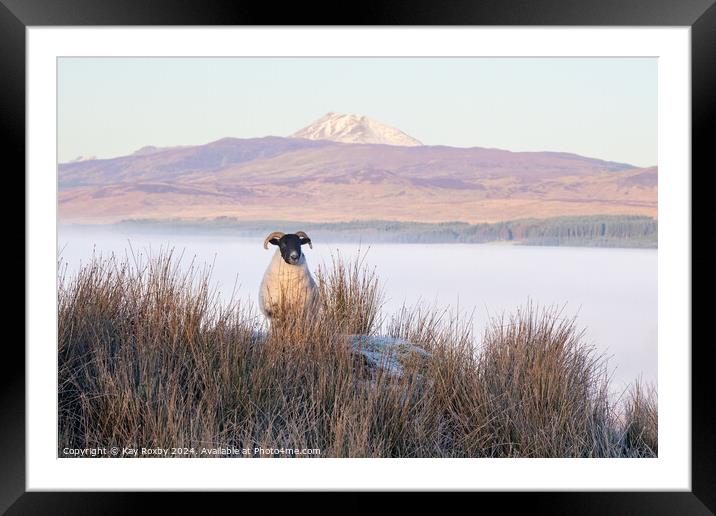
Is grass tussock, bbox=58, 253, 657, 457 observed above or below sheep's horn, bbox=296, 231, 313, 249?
below

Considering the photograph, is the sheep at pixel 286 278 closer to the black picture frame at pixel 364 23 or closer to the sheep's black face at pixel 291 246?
the sheep's black face at pixel 291 246

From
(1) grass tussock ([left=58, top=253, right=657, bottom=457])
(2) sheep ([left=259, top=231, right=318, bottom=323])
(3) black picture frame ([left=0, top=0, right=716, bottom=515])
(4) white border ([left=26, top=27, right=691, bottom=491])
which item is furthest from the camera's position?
(2) sheep ([left=259, top=231, right=318, bottom=323])

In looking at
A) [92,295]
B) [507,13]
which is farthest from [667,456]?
[92,295]

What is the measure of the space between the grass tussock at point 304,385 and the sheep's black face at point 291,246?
477 mm

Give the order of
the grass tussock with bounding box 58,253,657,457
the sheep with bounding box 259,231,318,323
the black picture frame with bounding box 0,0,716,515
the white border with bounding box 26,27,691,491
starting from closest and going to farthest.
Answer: the black picture frame with bounding box 0,0,716,515
the white border with bounding box 26,27,691,491
the grass tussock with bounding box 58,253,657,457
the sheep with bounding box 259,231,318,323

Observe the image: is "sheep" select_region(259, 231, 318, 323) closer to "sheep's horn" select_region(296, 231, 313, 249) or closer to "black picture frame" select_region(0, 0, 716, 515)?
"sheep's horn" select_region(296, 231, 313, 249)

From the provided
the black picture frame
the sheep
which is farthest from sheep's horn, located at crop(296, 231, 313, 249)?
the black picture frame

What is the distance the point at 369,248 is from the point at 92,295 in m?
1.85

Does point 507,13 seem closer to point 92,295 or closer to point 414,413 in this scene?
point 414,413

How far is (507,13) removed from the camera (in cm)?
302

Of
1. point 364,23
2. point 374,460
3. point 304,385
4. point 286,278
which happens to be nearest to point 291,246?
point 286,278

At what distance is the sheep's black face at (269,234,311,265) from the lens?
5145 millimetres

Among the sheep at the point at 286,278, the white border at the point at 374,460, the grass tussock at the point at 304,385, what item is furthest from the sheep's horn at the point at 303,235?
the white border at the point at 374,460

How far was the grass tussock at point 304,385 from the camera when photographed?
3717mm
